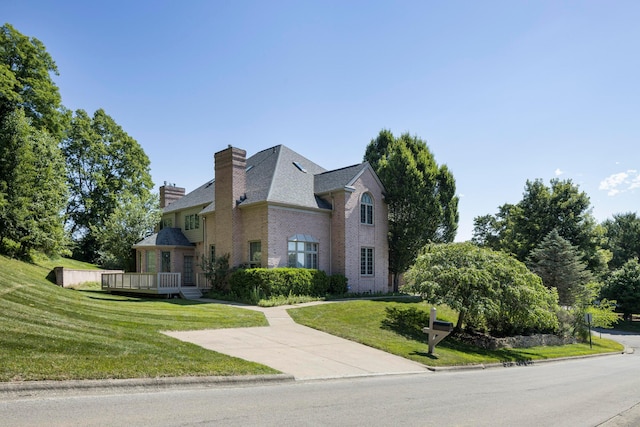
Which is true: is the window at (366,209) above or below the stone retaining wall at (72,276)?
above

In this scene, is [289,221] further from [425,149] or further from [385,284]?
[425,149]

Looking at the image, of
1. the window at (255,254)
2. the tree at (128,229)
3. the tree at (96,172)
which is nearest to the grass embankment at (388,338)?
the window at (255,254)

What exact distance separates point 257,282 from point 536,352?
1410cm

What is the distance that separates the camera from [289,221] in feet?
86.5

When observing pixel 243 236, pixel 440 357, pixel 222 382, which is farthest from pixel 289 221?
pixel 222 382

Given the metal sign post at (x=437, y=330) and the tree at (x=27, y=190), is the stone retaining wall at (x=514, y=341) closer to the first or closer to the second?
the metal sign post at (x=437, y=330)

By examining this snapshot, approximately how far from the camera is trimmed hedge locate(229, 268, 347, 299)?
23.2 meters

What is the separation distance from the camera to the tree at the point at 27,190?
25.7m

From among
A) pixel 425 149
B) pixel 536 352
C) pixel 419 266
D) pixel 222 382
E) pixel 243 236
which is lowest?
pixel 536 352

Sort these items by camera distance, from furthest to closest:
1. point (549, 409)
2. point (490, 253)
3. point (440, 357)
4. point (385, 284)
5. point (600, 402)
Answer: point (385, 284) → point (490, 253) → point (440, 357) → point (600, 402) → point (549, 409)

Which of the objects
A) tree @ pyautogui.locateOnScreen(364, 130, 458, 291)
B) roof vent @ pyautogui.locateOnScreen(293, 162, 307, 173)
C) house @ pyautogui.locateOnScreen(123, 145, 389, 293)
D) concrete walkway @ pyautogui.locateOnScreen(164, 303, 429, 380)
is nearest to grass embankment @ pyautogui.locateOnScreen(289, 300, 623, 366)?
concrete walkway @ pyautogui.locateOnScreen(164, 303, 429, 380)

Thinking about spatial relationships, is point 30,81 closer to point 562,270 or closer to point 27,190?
point 27,190

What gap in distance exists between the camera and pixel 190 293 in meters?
26.0

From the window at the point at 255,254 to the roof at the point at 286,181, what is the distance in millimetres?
2487
